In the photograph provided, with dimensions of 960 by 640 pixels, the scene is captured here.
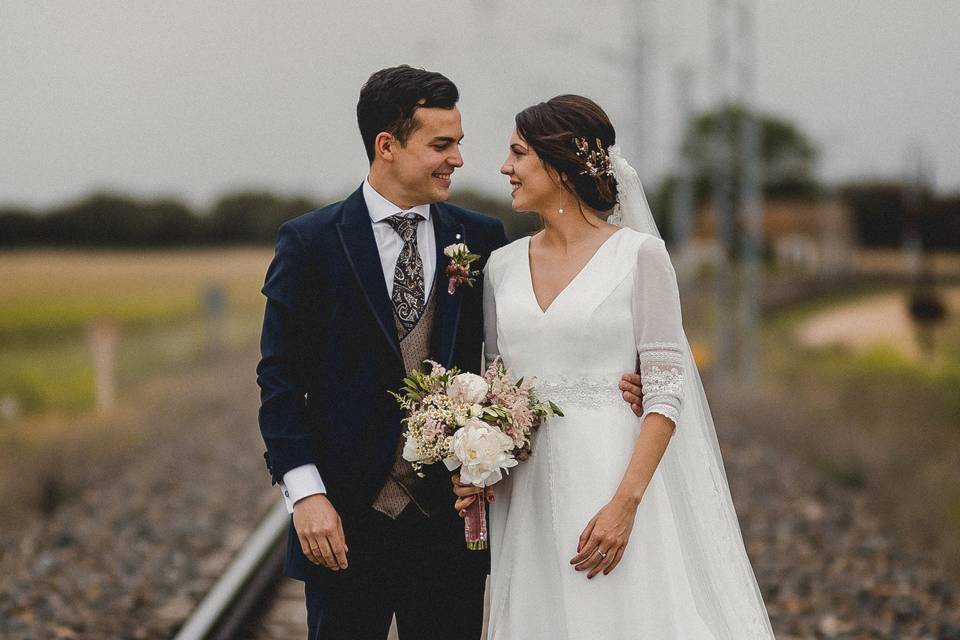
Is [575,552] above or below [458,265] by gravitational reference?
below

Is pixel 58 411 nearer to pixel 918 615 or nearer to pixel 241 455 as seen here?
pixel 241 455

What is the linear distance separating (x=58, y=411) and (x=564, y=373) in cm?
916

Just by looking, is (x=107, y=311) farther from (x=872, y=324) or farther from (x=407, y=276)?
(x=407, y=276)

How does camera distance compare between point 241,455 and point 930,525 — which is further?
point 241,455

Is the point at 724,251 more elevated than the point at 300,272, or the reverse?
the point at 300,272

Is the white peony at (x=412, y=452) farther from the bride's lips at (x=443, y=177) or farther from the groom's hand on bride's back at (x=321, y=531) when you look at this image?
the bride's lips at (x=443, y=177)

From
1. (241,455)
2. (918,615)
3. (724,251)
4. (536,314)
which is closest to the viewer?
(536,314)

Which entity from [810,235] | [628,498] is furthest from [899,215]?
[628,498]

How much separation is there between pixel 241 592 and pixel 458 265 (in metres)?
2.91

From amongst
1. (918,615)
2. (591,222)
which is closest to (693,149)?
(918,615)

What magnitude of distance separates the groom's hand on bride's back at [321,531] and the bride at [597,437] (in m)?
0.35

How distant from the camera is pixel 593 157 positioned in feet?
10.2

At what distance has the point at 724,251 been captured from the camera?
14.5 metres

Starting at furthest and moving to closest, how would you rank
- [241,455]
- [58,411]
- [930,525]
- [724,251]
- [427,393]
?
[724,251] → [58,411] → [241,455] → [930,525] → [427,393]
